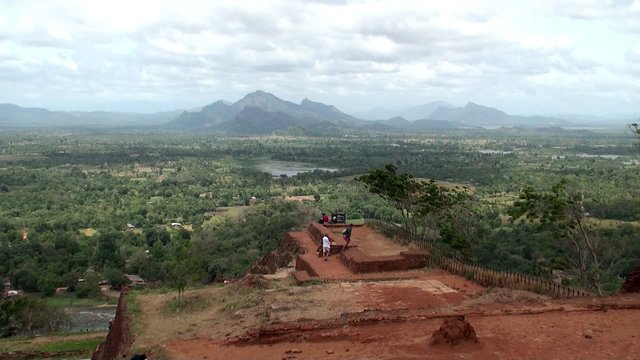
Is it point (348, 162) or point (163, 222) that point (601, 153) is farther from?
point (163, 222)

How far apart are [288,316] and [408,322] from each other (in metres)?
3.21

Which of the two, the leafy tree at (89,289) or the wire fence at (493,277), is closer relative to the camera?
the wire fence at (493,277)

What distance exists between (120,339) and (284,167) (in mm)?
106977

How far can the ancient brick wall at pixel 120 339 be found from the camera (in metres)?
A: 14.5

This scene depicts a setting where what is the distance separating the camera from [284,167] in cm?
12244

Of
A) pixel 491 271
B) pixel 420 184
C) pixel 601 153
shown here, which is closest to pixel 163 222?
pixel 420 184

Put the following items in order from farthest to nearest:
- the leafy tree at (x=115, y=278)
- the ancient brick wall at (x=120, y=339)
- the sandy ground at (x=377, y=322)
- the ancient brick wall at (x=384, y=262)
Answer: the leafy tree at (x=115, y=278) → the ancient brick wall at (x=384, y=262) → the ancient brick wall at (x=120, y=339) → the sandy ground at (x=377, y=322)

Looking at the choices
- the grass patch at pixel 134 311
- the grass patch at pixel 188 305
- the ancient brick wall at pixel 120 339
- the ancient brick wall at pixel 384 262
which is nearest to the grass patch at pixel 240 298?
the grass patch at pixel 188 305

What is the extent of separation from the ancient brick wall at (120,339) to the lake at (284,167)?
290ft

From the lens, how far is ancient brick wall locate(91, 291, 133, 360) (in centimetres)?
1454

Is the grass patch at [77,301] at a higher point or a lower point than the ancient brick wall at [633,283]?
lower

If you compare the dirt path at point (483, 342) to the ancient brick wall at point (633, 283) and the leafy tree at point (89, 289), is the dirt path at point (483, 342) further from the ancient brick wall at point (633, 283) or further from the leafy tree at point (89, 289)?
the leafy tree at point (89, 289)

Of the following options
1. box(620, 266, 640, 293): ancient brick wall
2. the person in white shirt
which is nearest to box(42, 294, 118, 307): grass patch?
the person in white shirt

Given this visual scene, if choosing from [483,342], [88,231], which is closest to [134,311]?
[483,342]
